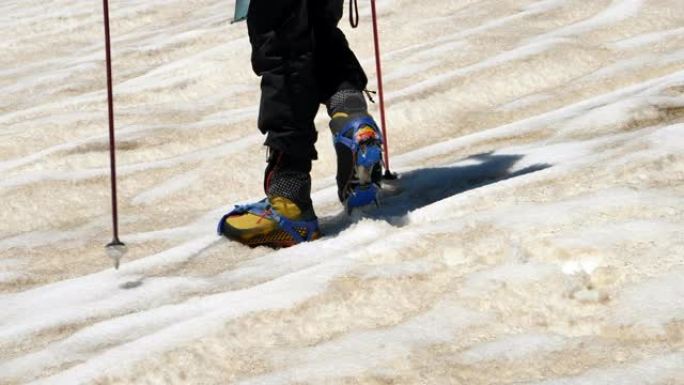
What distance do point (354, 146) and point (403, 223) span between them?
0.46 m

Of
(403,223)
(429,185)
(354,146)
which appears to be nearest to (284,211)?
(354,146)

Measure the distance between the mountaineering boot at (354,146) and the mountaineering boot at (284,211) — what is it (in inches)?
7.6

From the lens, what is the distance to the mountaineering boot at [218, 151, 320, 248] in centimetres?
560

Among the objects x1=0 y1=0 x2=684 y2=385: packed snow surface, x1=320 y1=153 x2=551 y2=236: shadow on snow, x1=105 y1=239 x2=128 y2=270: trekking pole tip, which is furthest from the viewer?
x1=320 y1=153 x2=551 y2=236: shadow on snow

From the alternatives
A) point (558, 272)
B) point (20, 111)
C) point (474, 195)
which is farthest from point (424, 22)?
point (558, 272)

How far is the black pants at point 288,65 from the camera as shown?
5.42m

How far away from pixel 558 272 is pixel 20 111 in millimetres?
6513

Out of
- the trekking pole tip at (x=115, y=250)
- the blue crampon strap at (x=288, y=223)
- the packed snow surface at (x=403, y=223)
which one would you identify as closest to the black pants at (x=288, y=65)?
the blue crampon strap at (x=288, y=223)

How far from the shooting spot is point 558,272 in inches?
174

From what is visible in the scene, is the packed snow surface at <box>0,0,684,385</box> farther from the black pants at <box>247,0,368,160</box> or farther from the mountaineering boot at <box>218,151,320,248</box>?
the black pants at <box>247,0,368,160</box>

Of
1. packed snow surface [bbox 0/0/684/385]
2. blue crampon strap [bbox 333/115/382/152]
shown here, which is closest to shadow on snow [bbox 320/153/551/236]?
packed snow surface [bbox 0/0/684/385]

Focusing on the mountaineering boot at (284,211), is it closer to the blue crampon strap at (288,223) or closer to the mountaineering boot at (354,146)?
the blue crampon strap at (288,223)

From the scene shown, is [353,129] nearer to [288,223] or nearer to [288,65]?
[288,65]

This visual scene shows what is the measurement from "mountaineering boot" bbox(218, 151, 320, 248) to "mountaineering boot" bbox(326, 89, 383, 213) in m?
0.19
